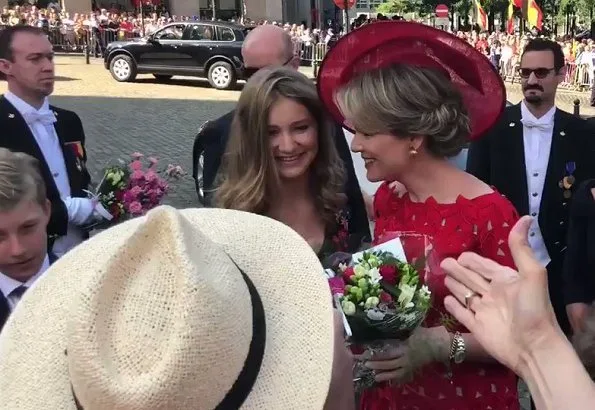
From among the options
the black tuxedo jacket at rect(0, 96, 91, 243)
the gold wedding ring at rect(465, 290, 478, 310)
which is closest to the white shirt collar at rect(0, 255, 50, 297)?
the black tuxedo jacket at rect(0, 96, 91, 243)

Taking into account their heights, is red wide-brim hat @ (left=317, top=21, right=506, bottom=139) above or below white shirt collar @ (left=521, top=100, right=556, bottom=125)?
above

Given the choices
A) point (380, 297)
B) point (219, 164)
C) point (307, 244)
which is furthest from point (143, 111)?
point (307, 244)

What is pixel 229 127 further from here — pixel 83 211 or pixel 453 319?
pixel 453 319

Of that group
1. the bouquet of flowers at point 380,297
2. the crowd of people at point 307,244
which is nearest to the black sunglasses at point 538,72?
the crowd of people at point 307,244

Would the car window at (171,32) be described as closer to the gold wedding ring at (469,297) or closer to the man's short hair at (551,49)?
the man's short hair at (551,49)

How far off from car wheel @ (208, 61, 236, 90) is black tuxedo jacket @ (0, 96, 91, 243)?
1591cm

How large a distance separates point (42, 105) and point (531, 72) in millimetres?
3064

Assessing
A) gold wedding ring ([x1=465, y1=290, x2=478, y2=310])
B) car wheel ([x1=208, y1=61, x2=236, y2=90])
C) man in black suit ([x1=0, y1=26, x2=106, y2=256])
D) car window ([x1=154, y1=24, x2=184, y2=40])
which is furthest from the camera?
car window ([x1=154, y1=24, x2=184, y2=40])

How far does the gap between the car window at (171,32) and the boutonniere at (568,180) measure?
17496 millimetres

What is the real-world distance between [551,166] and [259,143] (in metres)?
2.27

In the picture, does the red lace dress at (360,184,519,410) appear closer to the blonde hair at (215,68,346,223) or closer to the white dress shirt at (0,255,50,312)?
the blonde hair at (215,68,346,223)

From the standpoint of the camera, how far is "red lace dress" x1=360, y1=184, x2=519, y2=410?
2186mm

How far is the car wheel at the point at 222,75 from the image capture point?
783 inches

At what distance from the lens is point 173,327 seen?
117cm
